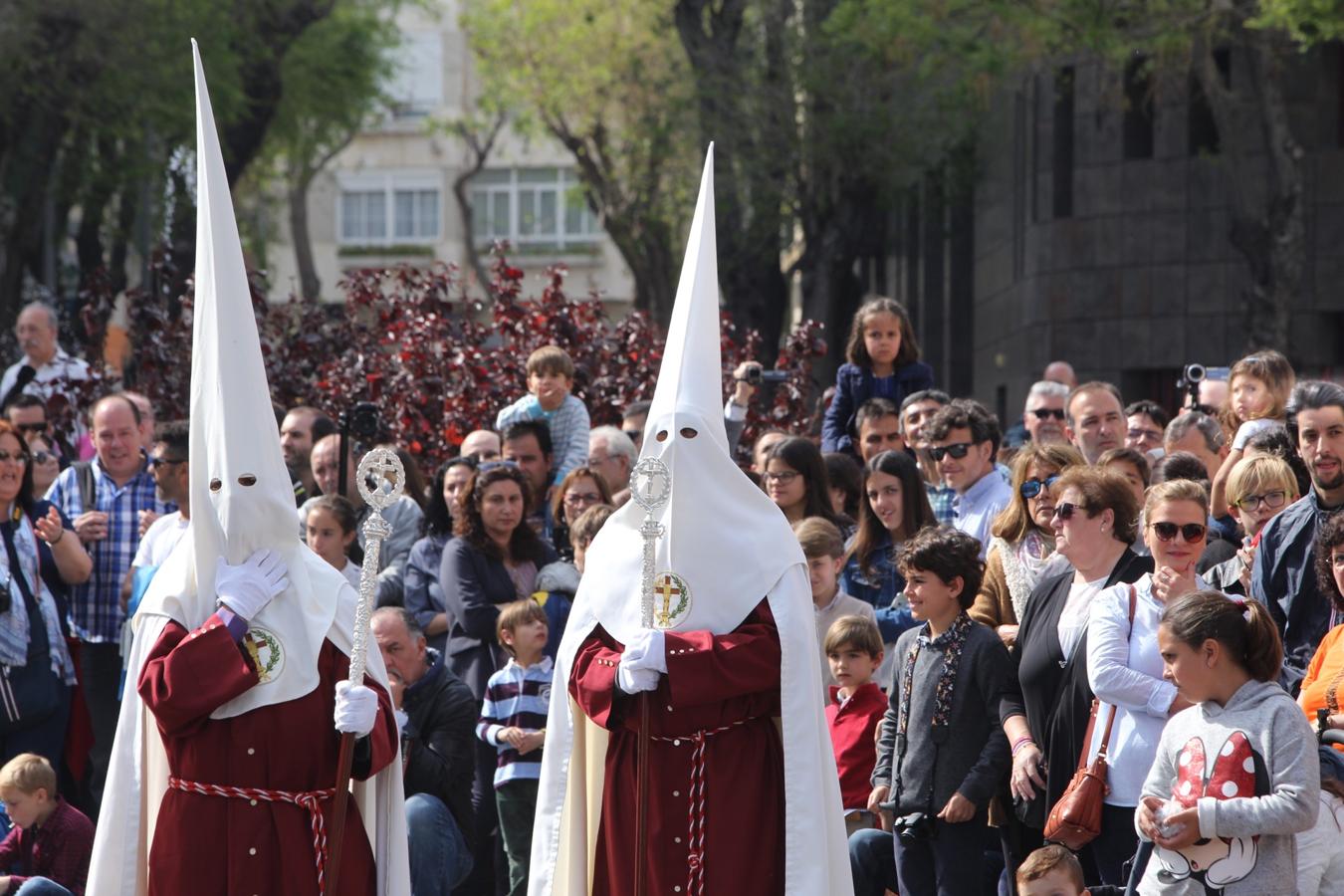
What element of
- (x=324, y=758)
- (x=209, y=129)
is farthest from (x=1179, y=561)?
(x=209, y=129)

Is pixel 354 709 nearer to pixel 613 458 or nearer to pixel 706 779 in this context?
pixel 706 779

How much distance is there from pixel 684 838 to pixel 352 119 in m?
31.3

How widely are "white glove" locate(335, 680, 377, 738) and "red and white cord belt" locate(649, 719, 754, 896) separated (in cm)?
87

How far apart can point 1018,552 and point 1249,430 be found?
1.27 metres

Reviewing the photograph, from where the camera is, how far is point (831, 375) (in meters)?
30.3

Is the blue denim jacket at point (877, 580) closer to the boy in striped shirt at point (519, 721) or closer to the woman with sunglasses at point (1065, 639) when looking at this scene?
the boy in striped shirt at point (519, 721)

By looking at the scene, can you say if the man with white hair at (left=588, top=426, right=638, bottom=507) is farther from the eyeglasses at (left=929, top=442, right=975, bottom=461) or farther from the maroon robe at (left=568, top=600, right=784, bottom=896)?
the maroon robe at (left=568, top=600, right=784, bottom=896)

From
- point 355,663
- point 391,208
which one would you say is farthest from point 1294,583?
point 391,208

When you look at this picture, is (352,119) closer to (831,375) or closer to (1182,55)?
(831,375)

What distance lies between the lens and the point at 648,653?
5.95m

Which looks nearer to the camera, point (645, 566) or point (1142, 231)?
point (645, 566)

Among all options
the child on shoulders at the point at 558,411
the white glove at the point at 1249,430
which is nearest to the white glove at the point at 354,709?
the white glove at the point at 1249,430

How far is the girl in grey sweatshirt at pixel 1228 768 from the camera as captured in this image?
541cm

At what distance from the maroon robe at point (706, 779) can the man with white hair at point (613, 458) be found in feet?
13.0
